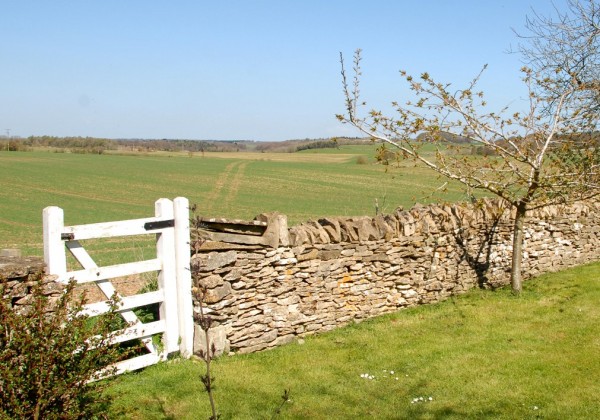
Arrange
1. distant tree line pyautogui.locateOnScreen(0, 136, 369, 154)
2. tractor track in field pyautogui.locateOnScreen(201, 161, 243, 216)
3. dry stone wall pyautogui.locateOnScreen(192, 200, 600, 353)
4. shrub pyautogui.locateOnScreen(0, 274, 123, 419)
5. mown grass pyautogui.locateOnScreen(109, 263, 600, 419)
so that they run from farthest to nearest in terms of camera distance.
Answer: distant tree line pyautogui.locateOnScreen(0, 136, 369, 154) → tractor track in field pyautogui.locateOnScreen(201, 161, 243, 216) → dry stone wall pyautogui.locateOnScreen(192, 200, 600, 353) → mown grass pyautogui.locateOnScreen(109, 263, 600, 419) → shrub pyautogui.locateOnScreen(0, 274, 123, 419)

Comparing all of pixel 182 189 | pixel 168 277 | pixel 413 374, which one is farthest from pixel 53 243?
pixel 182 189

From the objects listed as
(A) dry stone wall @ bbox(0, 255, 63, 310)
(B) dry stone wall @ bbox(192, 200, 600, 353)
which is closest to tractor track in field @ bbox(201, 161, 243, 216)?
(B) dry stone wall @ bbox(192, 200, 600, 353)

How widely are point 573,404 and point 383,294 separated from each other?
140 inches

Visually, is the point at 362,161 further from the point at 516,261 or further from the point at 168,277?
the point at 168,277

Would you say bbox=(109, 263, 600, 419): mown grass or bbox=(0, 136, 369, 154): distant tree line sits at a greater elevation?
bbox=(0, 136, 369, 154): distant tree line

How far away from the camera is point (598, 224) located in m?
12.6

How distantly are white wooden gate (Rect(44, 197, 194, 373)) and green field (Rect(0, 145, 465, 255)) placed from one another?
11815mm

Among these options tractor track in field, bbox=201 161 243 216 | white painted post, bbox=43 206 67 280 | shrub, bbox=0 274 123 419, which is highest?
white painted post, bbox=43 206 67 280

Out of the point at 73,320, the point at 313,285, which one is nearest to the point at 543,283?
the point at 313,285

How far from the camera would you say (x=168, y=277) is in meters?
6.54

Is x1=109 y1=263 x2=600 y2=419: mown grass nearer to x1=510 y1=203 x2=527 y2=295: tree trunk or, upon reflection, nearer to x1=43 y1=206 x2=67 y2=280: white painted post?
x1=510 y1=203 x2=527 y2=295: tree trunk

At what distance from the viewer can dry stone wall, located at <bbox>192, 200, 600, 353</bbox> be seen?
7.09m

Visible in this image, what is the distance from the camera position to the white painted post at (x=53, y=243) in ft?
18.1

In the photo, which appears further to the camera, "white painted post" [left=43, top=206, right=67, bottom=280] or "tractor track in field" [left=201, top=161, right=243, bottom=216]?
"tractor track in field" [left=201, top=161, right=243, bottom=216]
